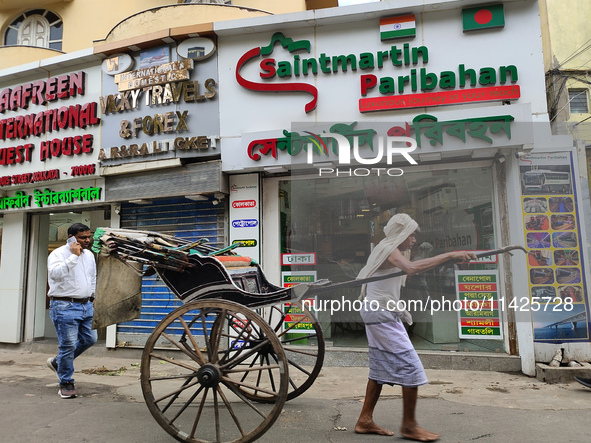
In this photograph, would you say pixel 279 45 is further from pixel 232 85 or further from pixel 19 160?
pixel 19 160

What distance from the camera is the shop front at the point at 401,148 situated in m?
5.54

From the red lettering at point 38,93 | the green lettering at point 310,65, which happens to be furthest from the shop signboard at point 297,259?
the red lettering at point 38,93

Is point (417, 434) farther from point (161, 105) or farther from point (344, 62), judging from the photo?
point (161, 105)

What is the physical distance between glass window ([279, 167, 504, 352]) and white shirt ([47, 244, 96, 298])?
2.76 meters

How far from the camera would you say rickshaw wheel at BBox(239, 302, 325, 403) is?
398 centimetres

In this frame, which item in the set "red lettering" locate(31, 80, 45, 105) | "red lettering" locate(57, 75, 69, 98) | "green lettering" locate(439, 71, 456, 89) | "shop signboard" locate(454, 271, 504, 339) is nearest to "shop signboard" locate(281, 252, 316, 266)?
"shop signboard" locate(454, 271, 504, 339)

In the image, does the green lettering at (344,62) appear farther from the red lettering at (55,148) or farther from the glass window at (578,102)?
the glass window at (578,102)

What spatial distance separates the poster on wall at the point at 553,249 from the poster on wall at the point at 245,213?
3649 millimetres

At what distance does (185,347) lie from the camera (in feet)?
11.1

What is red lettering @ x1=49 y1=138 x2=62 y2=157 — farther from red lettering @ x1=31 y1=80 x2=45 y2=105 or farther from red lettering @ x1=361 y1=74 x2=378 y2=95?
red lettering @ x1=361 y1=74 x2=378 y2=95

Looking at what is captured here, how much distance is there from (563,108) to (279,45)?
1051cm

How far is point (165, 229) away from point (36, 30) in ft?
28.1

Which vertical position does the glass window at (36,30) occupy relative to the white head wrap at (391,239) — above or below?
above

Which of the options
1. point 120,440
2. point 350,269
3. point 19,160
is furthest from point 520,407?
point 19,160
